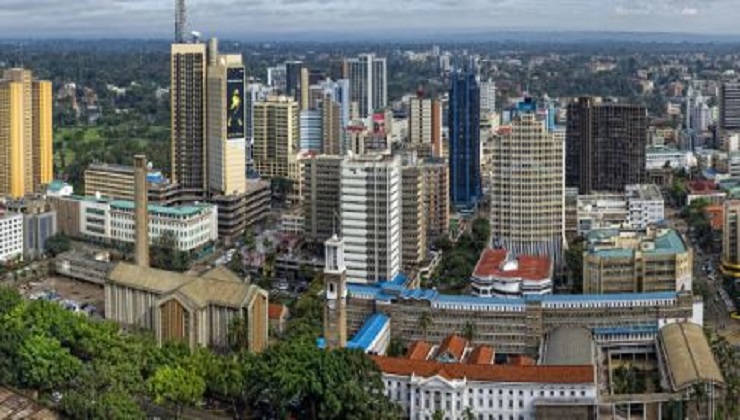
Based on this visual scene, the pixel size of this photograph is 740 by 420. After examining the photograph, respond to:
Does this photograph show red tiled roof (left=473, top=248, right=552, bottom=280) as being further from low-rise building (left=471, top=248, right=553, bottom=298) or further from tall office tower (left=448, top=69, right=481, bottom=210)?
tall office tower (left=448, top=69, right=481, bottom=210)

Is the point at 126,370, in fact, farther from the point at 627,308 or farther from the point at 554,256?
the point at 554,256

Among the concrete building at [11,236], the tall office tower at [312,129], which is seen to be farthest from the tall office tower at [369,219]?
the tall office tower at [312,129]

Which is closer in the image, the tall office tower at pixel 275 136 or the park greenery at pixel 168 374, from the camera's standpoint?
the park greenery at pixel 168 374

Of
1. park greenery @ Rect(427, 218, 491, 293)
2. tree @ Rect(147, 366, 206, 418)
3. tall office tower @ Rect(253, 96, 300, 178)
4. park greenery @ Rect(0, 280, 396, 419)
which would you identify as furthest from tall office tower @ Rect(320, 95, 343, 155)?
tree @ Rect(147, 366, 206, 418)

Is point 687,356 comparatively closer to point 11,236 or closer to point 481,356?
point 481,356

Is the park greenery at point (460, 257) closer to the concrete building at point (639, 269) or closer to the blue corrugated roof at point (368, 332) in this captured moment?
the concrete building at point (639, 269)

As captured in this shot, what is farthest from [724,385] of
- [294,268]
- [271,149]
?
[271,149]

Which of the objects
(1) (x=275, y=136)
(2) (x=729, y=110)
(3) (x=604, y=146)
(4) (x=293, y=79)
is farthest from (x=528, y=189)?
(4) (x=293, y=79)
